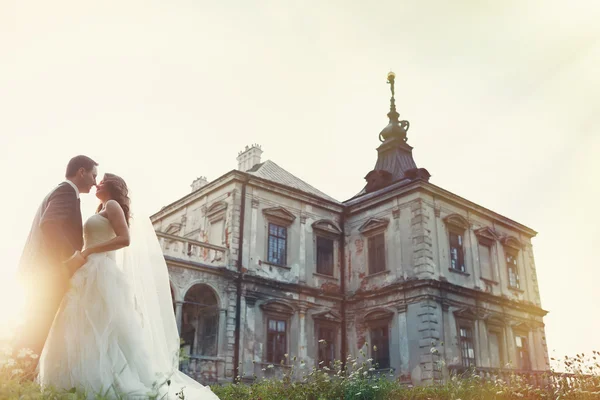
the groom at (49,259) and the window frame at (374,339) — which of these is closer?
the groom at (49,259)

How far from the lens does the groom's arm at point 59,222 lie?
469 cm

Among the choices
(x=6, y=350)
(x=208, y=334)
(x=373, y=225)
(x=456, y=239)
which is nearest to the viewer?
(x=6, y=350)

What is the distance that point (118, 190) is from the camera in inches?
199

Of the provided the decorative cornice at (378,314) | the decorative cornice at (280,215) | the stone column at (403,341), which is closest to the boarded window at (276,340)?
the decorative cornice at (378,314)

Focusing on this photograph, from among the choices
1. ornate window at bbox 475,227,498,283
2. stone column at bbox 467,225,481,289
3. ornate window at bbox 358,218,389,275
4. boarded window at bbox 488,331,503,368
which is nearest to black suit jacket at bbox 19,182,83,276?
ornate window at bbox 358,218,389,275

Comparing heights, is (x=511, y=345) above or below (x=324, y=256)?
below

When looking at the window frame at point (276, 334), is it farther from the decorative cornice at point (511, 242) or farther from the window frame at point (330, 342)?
the decorative cornice at point (511, 242)

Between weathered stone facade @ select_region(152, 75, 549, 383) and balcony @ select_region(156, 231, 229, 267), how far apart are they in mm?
39

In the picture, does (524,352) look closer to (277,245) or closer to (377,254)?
(377,254)

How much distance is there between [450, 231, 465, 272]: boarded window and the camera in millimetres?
21703

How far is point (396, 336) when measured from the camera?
66.1ft

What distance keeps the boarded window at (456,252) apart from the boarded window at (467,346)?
2.43 m

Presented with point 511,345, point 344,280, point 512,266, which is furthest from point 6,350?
point 512,266

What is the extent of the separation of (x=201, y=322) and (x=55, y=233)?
605 inches
